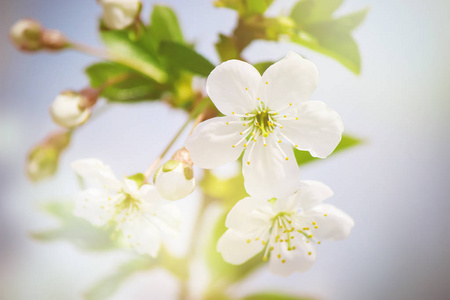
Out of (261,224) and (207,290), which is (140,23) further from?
(207,290)

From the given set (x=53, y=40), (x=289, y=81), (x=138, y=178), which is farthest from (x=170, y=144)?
(x=53, y=40)

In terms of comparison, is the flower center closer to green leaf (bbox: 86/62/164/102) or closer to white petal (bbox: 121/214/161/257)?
white petal (bbox: 121/214/161/257)

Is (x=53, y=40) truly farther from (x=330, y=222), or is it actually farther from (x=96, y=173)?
(x=330, y=222)

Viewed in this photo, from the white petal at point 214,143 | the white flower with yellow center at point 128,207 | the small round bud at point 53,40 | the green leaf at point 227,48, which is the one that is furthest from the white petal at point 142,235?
the small round bud at point 53,40

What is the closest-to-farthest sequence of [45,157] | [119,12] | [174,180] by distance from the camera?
[174,180]
[119,12]
[45,157]

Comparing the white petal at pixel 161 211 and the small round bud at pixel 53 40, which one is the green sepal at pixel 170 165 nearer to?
the white petal at pixel 161 211

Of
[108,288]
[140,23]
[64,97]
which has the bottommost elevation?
[108,288]

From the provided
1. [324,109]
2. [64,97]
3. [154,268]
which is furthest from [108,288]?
[324,109]

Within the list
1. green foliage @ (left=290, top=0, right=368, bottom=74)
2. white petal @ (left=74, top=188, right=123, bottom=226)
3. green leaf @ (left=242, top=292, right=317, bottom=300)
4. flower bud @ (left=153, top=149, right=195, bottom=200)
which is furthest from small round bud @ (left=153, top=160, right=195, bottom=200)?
green leaf @ (left=242, top=292, right=317, bottom=300)
